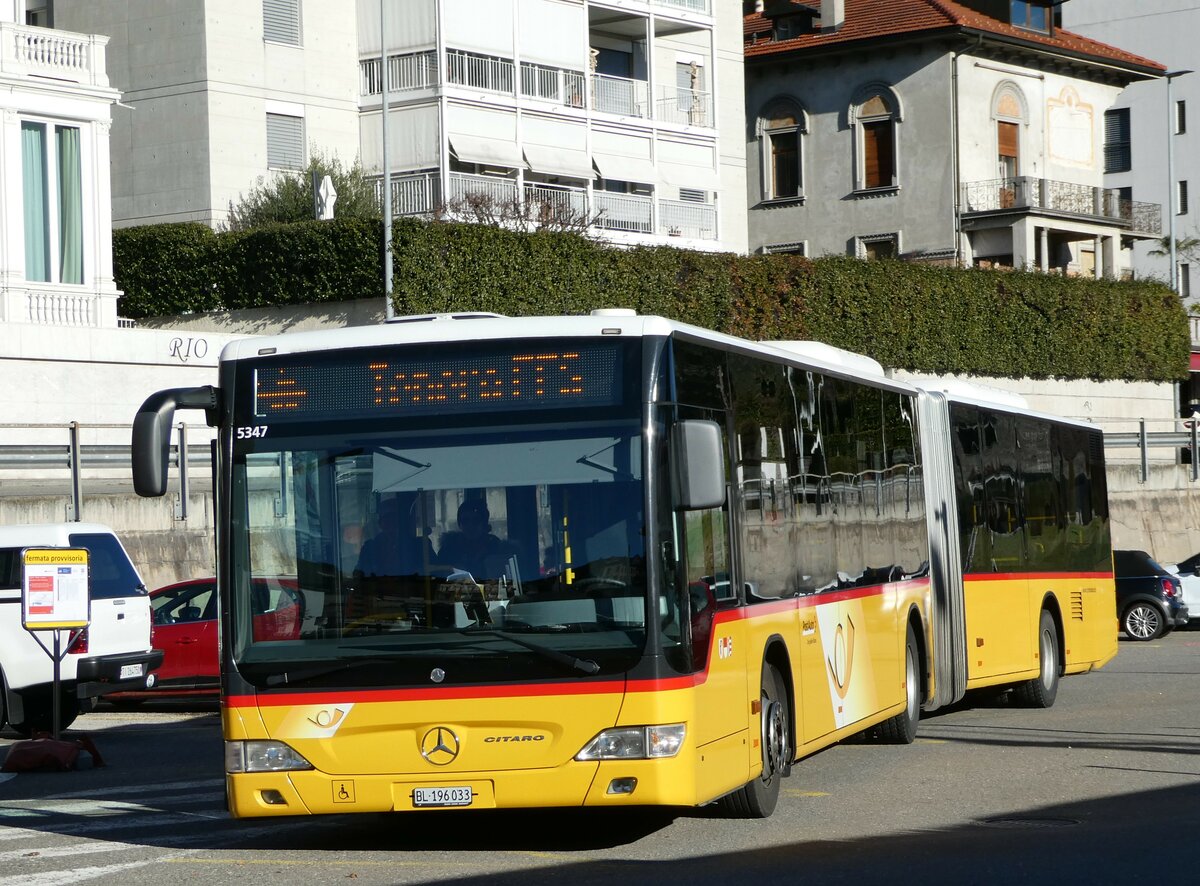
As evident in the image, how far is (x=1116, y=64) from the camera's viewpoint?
209 ft

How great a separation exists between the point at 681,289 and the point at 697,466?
33.6 metres

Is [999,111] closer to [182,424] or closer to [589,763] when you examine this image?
[182,424]

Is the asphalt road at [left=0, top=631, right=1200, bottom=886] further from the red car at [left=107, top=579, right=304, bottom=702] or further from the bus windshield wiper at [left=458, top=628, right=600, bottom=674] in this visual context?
the red car at [left=107, top=579, right=304, bottom=702]

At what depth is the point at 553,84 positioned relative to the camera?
161 ft

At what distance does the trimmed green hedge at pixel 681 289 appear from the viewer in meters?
39.2

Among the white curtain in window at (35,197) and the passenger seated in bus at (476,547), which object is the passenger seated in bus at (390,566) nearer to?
the passenger seated in bus at (476,547)

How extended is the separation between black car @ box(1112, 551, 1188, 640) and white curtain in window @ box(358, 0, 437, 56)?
22628 mm

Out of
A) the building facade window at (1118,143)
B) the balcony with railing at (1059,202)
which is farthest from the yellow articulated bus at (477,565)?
the building facade window at (1118,143)

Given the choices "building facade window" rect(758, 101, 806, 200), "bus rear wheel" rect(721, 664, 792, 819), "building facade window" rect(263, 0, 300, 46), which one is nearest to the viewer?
"bus rear wheel" rect(721, 664, 792, 819)

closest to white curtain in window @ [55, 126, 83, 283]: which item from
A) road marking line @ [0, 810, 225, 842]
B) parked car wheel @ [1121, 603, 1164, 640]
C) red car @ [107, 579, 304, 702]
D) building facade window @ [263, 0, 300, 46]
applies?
building facade window @ [263, 0, 300, 46]

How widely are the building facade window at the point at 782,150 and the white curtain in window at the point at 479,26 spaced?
15.9 m

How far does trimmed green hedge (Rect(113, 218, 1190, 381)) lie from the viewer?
39188 mm

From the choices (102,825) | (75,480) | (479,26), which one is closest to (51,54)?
(479,26)

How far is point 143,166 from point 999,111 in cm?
2732
